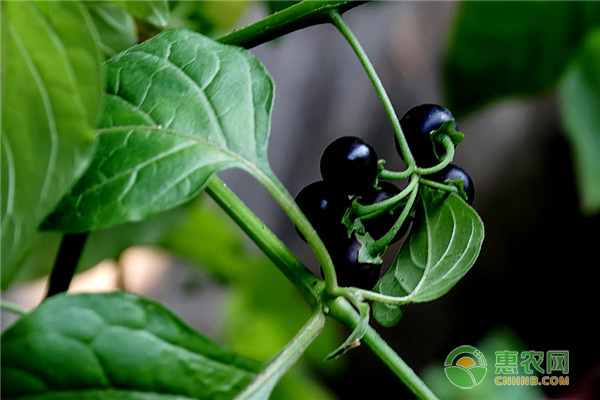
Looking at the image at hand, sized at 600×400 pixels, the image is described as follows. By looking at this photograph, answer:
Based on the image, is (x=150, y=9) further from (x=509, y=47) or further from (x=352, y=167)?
(x=509, y=47)

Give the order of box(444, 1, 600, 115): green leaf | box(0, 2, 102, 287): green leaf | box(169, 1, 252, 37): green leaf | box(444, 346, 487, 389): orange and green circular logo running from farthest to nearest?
1. box(444, 1, 600, 115): green leaf
2. box(169, 1, 252, 37): green leaf
3. box(444, 346, 487, 389): orange and green circular logo
4. box(0, 2, 102, 287): green leaf

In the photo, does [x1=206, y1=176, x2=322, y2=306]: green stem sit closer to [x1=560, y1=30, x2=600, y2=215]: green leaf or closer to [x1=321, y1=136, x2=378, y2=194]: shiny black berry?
[x1=321, y1=136, x2=378, y2=194]: shiny black berry

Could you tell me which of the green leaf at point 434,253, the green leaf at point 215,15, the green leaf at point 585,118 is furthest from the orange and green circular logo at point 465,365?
the green leaf at point 585,118

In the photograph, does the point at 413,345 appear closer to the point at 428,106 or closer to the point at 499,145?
the point at 499,145

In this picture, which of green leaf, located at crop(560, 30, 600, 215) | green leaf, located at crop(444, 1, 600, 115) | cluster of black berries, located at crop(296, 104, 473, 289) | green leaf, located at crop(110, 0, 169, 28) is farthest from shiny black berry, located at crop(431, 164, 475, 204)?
green leaf, located at crop(560, 30, 600, 215)

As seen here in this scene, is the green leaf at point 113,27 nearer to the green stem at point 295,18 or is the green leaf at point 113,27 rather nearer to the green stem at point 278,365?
the green stem at point 295,18

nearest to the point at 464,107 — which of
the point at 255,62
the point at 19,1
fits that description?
the point at 255,62

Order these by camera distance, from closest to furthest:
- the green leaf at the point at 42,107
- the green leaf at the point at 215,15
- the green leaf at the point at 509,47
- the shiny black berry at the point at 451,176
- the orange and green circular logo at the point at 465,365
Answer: the green leaf at the point at 42,107 → the shiny black berry at the point at 451,176 → the orange and green circular logo at the point at 465,365 → the green leaf at the point at 215,15 → the green leaf at the point at 509,47
